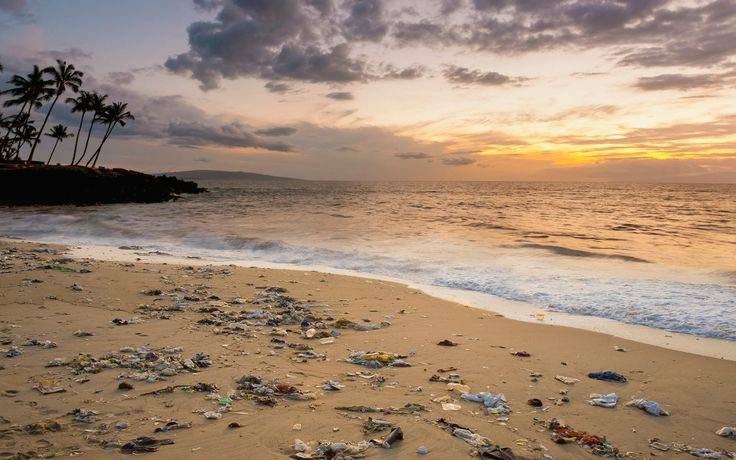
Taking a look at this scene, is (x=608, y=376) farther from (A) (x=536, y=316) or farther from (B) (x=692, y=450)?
(A) (x=536, y=316)

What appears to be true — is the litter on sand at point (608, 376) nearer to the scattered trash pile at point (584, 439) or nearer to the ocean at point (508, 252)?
the scattered trash pile at point (584, 439)

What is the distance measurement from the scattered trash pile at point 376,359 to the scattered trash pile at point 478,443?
71.3 inches

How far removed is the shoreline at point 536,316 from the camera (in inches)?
329

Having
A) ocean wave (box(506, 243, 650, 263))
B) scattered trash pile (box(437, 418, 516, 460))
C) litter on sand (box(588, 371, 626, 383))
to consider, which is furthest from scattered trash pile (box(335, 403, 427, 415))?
ocean wave (box(506, 243, 650, 263))

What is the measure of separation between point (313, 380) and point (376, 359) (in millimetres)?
1152

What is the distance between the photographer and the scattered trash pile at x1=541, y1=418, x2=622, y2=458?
15.2 feet

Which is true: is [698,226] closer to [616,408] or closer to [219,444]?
[616,408]

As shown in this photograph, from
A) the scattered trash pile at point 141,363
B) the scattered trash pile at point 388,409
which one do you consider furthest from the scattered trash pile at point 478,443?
the scattered trash pile at point 141,363

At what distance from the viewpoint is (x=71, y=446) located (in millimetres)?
4145

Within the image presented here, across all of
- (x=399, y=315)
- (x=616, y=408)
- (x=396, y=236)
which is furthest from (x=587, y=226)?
(x=616, y=408)

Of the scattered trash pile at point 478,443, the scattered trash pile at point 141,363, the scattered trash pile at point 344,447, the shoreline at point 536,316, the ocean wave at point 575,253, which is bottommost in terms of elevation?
the shoreline at point 536,316

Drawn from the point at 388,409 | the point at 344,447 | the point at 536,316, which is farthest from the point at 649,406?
the point at 536,316

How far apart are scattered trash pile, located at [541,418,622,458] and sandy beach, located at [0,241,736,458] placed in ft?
0.08

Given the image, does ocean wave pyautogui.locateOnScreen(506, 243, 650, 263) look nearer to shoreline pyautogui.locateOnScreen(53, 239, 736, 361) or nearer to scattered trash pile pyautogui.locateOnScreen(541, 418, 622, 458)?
shoreline pyautogui.locateOnScreen(53, 239, 736, 361)
